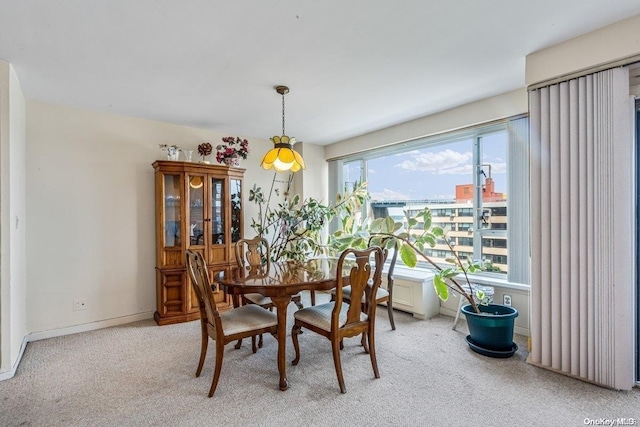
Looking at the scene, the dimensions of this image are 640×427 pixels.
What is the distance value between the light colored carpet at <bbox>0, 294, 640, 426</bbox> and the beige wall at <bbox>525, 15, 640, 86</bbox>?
217 centimetres

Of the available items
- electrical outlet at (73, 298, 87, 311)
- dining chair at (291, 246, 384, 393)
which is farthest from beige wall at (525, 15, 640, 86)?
electrical outlet at (73, 298, 87, 311)

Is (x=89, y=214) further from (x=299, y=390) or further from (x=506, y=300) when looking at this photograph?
(x=506, y=300)

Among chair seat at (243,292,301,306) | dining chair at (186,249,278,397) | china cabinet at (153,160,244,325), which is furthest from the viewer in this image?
china cabinet at (153,160,244,325)

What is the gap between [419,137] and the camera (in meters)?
3.89

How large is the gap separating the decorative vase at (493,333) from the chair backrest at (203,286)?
2.10 meters

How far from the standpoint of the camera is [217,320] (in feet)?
6.86

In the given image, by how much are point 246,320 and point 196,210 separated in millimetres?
1920

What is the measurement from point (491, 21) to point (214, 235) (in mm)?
3373

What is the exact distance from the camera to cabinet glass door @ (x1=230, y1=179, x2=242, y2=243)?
159 inches

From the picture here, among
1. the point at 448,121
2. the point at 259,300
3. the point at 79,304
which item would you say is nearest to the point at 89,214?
the point at 79,304

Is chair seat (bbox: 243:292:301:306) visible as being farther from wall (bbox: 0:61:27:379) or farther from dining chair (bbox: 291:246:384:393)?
wall (bbox: 0:61:27:379)

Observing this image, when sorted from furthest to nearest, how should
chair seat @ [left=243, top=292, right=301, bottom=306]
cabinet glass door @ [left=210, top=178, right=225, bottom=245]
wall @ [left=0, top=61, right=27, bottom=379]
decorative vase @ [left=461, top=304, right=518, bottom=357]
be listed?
cabinet glass door @ [left=210, top=178, right=225, bottom=245] → chair seat @ [left=243, top=292, right=301, bottom=306] → decorative vase @ [left=461, top=304, right=518, bottom=357] → wall @ [left=0, top=61, right=27, bottom=379]

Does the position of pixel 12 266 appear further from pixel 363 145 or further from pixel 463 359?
pixel 363 145

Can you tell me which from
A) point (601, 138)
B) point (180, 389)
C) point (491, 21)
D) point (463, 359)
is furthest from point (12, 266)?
point (601, 138)
